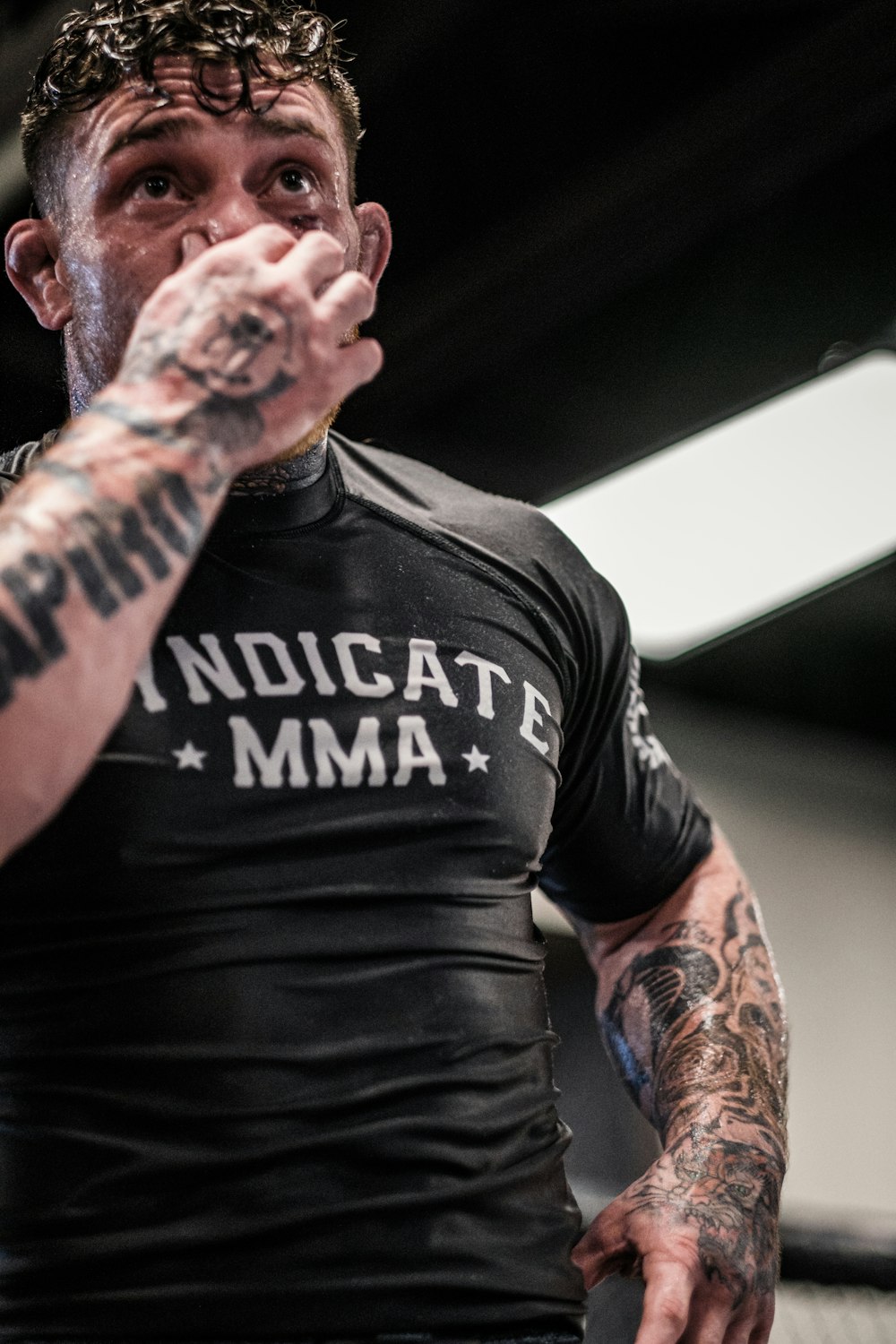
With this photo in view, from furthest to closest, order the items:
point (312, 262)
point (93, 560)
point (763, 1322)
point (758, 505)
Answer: point (758, 505) < point (763, 1322) < point (312, 262) < point (93, 560)

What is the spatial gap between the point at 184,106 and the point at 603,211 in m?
1.35

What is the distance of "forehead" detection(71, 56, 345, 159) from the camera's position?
1150mm

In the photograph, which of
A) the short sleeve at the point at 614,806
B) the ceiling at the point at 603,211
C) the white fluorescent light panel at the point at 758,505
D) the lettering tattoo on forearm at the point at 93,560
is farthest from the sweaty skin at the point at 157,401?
the white fluorescent light panel at the point at 758,505

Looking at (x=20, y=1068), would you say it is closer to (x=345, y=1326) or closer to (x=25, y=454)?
(x=345, y=1326)

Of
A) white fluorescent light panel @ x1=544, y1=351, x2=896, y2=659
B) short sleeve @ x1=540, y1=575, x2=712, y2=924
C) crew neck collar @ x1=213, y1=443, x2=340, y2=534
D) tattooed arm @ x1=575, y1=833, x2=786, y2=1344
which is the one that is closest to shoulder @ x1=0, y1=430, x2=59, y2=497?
crew neck collar @ x1=213, y1=443, x2=340, y2=534

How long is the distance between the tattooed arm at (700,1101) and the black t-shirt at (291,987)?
0.07 metres

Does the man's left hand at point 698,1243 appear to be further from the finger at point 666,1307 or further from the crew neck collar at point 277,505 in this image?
the crew neck collar at point 277,505

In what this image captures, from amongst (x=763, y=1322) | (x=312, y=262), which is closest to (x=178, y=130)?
(x=312, y=262)

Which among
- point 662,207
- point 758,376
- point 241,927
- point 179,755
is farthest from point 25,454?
point 758,376

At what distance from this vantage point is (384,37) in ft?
7.14

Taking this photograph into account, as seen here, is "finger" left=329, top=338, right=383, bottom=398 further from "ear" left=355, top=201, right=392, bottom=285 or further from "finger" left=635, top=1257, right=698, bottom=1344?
"finger" left=635, top=1257, right=698, bottom=1344

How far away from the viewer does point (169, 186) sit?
114 cm

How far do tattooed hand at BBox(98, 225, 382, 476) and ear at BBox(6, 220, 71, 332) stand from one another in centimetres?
40

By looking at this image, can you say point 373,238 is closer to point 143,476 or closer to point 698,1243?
point 143,476
